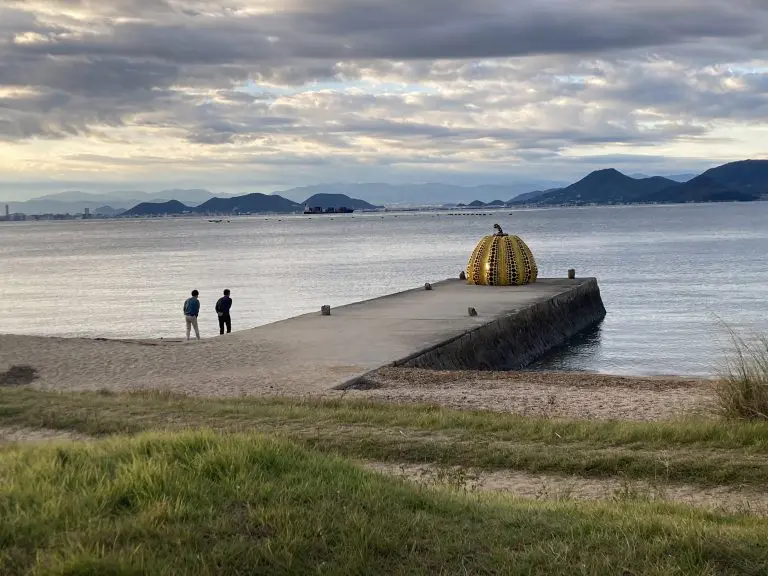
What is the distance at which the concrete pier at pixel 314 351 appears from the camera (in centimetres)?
1502

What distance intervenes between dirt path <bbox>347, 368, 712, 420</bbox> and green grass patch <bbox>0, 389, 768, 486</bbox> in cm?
117

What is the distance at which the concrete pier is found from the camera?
49.3 feet

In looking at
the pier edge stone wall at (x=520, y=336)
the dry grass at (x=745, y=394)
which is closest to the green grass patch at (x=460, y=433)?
the dry grass at (x=745, y=394)

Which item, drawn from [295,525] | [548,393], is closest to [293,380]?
[548,393]

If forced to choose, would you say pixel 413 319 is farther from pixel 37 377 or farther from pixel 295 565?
pixel 295 565

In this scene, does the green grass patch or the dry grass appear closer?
the green grass patch

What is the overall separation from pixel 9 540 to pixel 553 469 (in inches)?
196

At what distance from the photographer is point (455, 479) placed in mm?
7535

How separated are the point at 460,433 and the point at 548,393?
398cm

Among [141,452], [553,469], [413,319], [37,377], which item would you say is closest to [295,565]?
[141,452]

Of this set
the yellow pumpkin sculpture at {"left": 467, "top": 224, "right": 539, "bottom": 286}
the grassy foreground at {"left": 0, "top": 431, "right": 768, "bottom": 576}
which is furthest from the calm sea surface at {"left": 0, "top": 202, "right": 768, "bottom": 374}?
the grassy foreground at {"left": 0, "top": 431, "right": 768, "bottom": 576}

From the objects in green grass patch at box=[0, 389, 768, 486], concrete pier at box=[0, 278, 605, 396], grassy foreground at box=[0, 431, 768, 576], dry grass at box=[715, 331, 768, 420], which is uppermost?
grassy foreground at box=[0, 431, 768, 576]

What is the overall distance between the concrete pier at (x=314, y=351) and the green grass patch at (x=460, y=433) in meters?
2.58

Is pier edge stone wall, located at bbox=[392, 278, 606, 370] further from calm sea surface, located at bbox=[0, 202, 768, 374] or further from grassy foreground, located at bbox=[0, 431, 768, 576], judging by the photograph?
grassy foreground, located at bbox=[0, 431, 768, 576]
